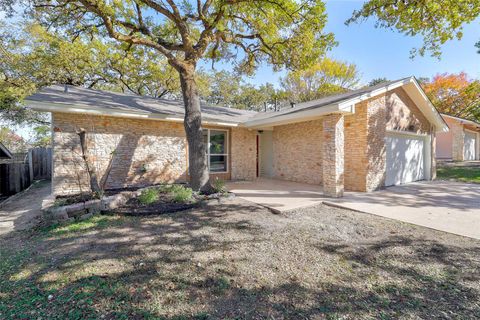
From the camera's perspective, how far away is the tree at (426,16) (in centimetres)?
614

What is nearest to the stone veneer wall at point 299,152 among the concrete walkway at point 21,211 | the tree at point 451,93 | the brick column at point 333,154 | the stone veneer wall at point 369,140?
the stone veneer wall at point 369,140

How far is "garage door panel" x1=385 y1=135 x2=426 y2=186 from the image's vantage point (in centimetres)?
898

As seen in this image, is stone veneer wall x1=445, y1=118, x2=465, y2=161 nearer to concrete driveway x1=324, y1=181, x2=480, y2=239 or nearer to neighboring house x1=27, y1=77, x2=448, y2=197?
neighboring house x1=27, y1=77, x2=448, y2=197

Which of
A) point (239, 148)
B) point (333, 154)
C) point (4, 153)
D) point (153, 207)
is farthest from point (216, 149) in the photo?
point (4, 153)

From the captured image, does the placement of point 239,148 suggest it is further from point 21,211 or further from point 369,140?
point 21,211

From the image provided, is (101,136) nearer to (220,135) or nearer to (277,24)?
(220,135)

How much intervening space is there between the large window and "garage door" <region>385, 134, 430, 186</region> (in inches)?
263

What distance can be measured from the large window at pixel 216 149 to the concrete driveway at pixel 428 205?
5.23 metres

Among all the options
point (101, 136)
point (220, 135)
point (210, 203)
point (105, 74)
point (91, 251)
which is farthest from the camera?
point (105, 74)

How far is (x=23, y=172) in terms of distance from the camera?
30.0ft

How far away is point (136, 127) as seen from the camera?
8.14m

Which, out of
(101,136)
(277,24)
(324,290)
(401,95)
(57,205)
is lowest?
(324,290)

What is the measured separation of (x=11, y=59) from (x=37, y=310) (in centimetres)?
1659

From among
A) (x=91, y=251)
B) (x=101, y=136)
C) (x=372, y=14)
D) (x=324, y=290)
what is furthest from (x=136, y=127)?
(x=372, y=14)
